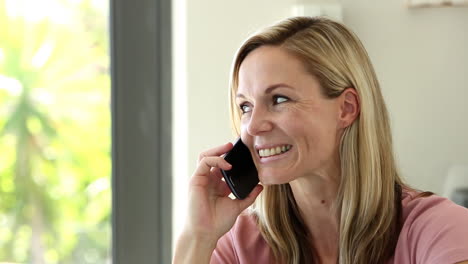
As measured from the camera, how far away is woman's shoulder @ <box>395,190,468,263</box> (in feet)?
4.77

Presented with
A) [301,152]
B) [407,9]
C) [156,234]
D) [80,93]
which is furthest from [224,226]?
[80,93]

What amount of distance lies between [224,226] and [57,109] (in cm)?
95

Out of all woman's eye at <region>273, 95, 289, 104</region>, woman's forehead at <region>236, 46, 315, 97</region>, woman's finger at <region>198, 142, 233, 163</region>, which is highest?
woman's forehead at <region>236, 46, 315, 97</region>

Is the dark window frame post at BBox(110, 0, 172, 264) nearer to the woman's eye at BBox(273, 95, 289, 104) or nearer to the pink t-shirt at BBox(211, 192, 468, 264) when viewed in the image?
the pink t-shirt at BBox(211, 192, 468, 264)

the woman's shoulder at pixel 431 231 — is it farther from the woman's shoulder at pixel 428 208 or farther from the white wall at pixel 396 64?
the white wall at pixel 396 64

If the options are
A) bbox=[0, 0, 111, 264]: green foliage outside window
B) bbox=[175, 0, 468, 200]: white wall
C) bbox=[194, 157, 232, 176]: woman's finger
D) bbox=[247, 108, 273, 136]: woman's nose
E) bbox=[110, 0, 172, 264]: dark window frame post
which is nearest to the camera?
bbox=[247, 108, 273, 136]: woman's nose

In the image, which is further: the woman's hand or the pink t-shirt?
the woman's hand

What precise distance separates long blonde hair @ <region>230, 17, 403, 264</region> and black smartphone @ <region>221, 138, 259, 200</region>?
9cm

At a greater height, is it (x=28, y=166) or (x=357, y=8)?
(x=357, y=8)

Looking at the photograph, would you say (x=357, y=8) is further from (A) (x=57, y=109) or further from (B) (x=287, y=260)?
(A) (x=57, y=109)

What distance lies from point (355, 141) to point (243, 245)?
0.32 metres

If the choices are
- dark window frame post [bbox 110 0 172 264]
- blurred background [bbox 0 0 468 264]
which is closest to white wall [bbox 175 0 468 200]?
blurred background [bbox 0 0 468 264]

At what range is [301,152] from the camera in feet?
5.19

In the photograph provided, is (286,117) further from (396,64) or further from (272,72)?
(396,64)
